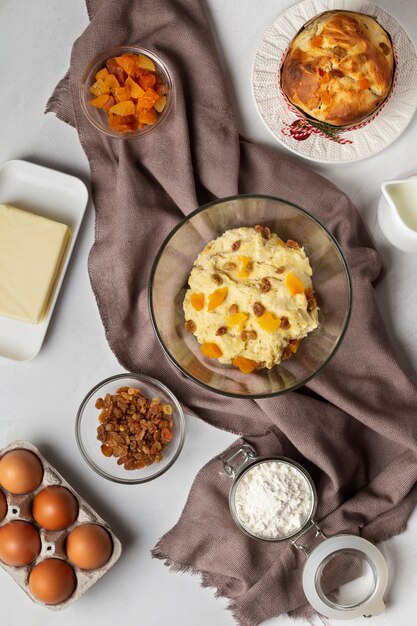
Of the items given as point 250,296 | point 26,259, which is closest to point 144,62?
point 26,259

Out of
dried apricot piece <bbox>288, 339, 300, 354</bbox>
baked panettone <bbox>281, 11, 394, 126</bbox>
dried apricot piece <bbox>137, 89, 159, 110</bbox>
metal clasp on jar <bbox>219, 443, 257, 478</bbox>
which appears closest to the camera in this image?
baked panettone <bbox>281, 11, 394, 126</bbox>

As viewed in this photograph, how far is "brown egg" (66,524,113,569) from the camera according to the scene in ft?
7.28

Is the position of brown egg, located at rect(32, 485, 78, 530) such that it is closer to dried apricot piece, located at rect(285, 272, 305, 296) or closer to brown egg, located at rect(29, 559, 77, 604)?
brown egg, located at rect(29, 559, 77, 604)

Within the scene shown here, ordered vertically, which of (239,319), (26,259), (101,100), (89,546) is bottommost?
(89,546)

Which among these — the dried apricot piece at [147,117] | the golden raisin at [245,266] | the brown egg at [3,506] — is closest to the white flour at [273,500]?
the golden raisin at [245,266]

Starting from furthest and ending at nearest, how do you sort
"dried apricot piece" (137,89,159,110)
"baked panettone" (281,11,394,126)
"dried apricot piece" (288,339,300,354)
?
"dried apricot piece" (137,89,159,110)
"dried apricot piece" (288,339,300,354)
"baked panettone" (281,11,394,126)

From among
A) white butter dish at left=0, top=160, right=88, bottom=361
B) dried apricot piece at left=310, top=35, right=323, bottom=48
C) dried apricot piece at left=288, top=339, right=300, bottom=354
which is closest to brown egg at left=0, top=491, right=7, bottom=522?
white butter dish at left=0, top=160, right=88, bottom=361

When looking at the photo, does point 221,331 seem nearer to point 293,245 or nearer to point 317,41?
point 293,245

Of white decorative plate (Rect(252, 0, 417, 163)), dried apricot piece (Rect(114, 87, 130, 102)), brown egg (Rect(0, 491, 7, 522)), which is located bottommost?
brown egg (Rect(0, 491, 7, 522))

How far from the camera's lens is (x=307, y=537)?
228cm

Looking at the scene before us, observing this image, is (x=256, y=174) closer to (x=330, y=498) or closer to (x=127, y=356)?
(x=127, y=356)

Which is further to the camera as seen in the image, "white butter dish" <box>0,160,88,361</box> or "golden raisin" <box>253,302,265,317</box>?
"white butter dish" <box>0,160,88,361</box>

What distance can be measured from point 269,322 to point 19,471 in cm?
90

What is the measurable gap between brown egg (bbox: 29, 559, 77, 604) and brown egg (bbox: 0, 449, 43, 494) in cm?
24
